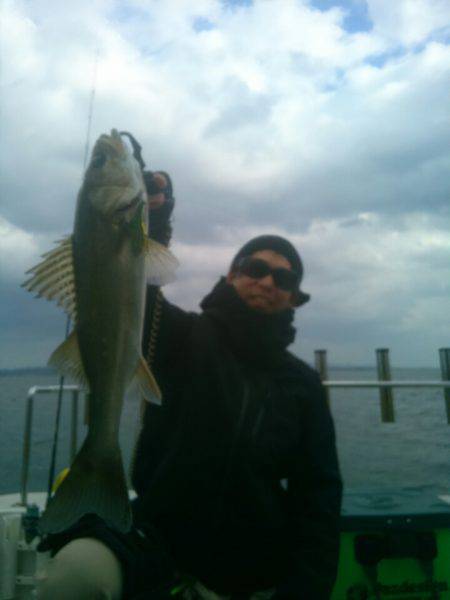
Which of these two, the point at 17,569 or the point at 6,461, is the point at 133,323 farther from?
the point at 6,461

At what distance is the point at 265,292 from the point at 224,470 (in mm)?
1133

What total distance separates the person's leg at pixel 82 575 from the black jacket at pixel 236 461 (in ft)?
1.05

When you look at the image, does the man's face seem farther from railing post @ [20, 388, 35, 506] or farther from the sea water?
the sea water

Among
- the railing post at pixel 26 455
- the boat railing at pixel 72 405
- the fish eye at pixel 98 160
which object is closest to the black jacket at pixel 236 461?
the fish eye at pixel 98 160

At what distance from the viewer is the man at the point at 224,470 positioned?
2.52 metres

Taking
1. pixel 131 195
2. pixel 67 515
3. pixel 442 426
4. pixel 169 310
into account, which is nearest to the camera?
pixel 67 515

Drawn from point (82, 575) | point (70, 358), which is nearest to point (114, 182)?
point (70, 358)

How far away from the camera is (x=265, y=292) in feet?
10.5

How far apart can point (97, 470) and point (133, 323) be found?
0.68 meters

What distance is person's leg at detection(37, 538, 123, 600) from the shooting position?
7.25ft

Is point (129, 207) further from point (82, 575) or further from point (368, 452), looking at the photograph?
point (368, 452)

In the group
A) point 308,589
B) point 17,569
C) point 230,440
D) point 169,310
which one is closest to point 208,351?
point 169,310

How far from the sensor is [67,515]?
2184 mm

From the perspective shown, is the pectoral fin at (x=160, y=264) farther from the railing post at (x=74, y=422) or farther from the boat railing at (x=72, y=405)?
the railing post at (x=74, y=422)
